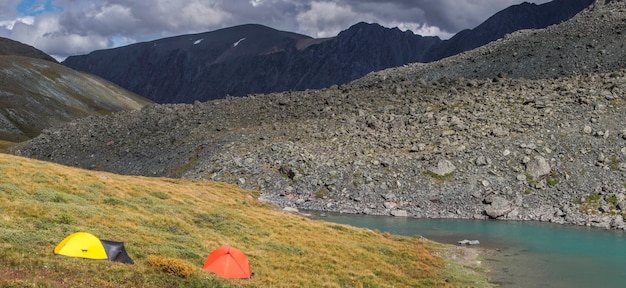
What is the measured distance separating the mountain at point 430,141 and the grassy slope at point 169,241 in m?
25.3

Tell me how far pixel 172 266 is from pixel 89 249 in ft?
15.5

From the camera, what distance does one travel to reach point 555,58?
13338 cm

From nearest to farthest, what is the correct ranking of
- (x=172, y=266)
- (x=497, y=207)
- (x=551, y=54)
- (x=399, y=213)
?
(x=172, y=266)
(x=497, y=207)
(x=399, y=213)
(x=551, y=54)

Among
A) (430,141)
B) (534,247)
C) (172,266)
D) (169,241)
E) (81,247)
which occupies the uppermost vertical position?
(430,141)

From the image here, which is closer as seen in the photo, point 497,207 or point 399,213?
point 497,207

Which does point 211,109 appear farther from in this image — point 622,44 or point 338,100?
point 622,44

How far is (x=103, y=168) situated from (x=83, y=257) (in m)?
95.1

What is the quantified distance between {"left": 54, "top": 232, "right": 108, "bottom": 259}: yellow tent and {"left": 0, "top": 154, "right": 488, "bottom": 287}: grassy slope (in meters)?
0.60

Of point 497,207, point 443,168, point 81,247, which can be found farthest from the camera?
point 443,168

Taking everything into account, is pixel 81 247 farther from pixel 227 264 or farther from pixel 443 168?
pixel 443 168

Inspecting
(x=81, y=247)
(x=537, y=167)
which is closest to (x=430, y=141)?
(x=537, y=167)

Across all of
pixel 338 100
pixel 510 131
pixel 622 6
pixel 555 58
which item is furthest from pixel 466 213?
pixel 622 6

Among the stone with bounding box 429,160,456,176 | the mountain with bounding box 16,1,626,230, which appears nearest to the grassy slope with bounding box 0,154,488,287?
the mountain with bounding box 16,1,626,230

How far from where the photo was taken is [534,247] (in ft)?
187
